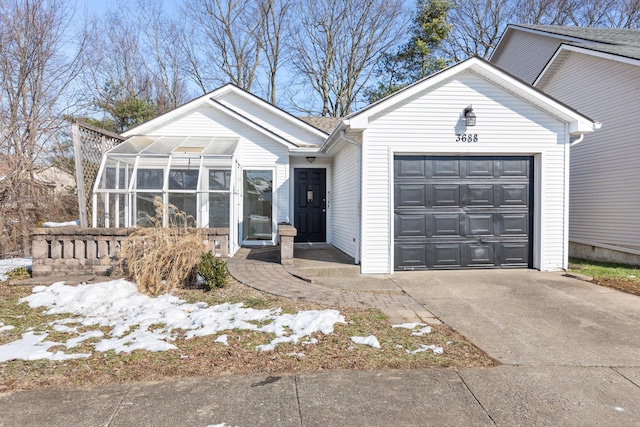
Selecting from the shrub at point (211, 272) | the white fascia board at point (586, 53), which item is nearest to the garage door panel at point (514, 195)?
the white fascia board at point (586, 53)

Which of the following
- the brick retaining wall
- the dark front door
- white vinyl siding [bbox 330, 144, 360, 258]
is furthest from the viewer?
the dark front door

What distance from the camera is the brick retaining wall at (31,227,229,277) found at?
6.80 metres

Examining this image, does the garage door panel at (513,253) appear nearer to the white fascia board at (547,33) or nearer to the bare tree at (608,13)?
the white fascia board at (547,33)

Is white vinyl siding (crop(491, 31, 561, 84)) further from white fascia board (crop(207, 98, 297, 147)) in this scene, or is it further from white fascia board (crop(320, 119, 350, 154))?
white fascia board (crop(207, 98, 297, 147))

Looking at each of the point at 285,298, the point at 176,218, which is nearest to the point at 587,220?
the point at 285,298

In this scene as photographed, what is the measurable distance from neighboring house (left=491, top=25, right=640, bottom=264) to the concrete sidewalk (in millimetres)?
8029

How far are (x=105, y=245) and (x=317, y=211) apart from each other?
6.21 m

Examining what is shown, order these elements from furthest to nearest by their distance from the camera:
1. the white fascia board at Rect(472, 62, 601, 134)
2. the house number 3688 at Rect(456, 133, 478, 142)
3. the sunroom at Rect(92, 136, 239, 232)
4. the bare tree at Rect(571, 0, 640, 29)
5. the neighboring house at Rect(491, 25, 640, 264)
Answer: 1. the bare tree at Rect(571, 0, 640, 29)
2. the neighboring house at Rect(491, 25, 640, 264)
3. the sunroom at Rect(92, 136, 239, 232)
4. the house number 3688 at Rect(456, 133, 478, 142)
5. the white fascia board at Rect(472, 62, 601, 134)

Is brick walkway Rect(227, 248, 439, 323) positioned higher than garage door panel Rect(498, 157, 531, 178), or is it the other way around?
garage door panel Rect(498, 157, 531, 178)

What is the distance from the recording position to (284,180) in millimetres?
10859

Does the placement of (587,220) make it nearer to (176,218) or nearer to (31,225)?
(176,218)

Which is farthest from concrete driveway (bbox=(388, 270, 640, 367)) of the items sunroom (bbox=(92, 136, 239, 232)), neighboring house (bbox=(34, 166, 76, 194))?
neighboring house (bbox=(34, 166, 76, 194))

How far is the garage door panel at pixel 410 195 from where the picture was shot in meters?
7.55

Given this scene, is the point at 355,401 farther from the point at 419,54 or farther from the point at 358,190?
the point at 419,54
